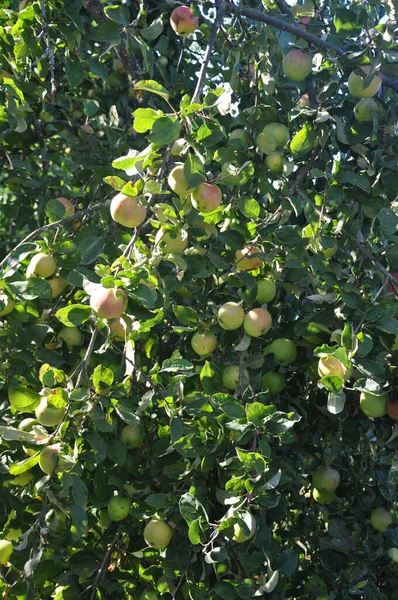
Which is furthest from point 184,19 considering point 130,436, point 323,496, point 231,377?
point 323,496

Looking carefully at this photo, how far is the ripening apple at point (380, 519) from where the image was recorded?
1724 millimetres

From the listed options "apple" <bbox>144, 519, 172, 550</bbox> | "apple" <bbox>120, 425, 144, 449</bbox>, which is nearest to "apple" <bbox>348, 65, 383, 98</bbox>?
"apple" <bbox>120, 425, 144, 449</bbox>

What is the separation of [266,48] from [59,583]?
1.22 meters

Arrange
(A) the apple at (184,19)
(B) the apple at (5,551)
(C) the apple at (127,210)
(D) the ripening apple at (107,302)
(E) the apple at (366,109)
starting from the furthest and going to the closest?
(A) the apple at (184,19)
(E) the apple at (366,109)
(B) the apple at (5,551)
(C) the apple at (127,210)
(D) the ripening apple at (107,302)

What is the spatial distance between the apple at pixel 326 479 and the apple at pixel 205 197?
78 cm

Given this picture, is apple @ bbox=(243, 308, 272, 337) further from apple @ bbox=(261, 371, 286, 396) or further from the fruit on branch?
the fruit on branch

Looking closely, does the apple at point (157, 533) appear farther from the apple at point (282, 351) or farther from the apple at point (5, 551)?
the apple at point (282, 351)

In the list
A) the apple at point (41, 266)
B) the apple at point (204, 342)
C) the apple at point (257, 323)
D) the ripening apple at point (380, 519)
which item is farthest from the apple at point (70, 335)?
the ripening apple at point (380, 519)

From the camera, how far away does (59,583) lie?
59.2 inches

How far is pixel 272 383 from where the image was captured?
5.16ft

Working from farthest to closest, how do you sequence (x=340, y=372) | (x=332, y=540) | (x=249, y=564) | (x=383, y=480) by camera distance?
(x=383, y=480) < (x=332, y=540) < (x=249, y=564) < (x=340, y=372)

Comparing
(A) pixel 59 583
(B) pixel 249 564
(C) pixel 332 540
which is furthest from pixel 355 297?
(A) pixel 59 583

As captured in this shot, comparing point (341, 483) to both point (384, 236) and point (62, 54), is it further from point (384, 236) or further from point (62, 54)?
point (62, 54)

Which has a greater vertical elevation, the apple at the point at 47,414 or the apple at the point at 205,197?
the apple at the point at 205,197
